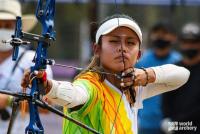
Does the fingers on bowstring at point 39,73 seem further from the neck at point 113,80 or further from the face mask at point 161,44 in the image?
the face mask at point 161,44

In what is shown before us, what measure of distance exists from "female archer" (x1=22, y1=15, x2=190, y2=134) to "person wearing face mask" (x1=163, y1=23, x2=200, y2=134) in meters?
2.19

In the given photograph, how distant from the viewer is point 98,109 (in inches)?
153

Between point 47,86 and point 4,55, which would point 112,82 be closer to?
point 47,86

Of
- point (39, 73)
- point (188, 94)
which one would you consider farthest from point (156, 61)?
point (39, 73)

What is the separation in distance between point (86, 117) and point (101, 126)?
8 cm

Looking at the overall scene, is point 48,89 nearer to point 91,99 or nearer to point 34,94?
point 34,94

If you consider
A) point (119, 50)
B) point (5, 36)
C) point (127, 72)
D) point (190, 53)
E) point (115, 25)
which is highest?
point (190, 53)

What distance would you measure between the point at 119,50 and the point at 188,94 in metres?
2.74

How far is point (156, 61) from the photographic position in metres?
7.52

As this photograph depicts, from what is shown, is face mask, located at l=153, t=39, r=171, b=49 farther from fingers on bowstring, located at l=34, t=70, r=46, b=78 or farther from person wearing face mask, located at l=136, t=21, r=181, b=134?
fingers on bowstring, located at l=34, t=70, r=46, b=78

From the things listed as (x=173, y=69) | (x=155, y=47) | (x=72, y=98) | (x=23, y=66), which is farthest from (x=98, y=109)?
(x=155, y=47)

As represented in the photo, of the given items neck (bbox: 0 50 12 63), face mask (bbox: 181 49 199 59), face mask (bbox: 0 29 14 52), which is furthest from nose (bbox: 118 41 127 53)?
face mask (bbox: 181 49 199 59)

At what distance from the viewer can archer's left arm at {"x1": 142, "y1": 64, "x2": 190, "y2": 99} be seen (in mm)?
4277

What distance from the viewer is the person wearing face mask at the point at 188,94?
253 inches
